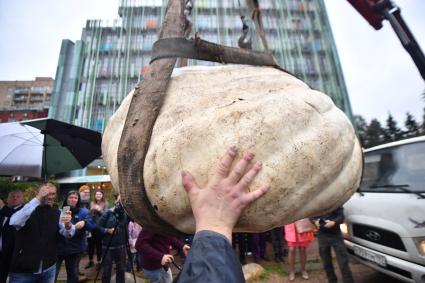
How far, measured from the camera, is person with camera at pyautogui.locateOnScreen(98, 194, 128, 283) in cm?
438

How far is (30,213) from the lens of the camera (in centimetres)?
314

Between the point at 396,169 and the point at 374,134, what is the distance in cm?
2692

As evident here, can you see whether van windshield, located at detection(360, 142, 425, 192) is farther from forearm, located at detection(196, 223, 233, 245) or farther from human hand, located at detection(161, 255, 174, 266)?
forearm, located at detection(196, 223, 233, 245)

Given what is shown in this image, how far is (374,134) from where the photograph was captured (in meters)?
26.3

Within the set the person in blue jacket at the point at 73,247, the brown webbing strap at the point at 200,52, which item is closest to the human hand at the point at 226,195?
Result: the brown webbing strap at the point at 200,52

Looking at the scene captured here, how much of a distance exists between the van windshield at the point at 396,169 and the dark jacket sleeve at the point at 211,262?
2.80m

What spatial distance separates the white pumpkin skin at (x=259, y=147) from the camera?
0.94m

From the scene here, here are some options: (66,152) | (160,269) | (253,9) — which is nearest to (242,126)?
(253,9)

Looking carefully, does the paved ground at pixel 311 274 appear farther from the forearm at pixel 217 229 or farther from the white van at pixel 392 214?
the forearm at pixel 217 229

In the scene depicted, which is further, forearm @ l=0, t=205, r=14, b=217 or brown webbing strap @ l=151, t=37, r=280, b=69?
forearm @ l=0, t=205, r=14, b=217

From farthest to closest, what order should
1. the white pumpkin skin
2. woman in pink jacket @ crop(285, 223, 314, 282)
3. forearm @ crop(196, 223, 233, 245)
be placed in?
1. woman in pink jacket @ crop(285, 223, 314, 282)
2. the white pumpkin skin
3. forearm @ crop(196, 223, 233, 245)

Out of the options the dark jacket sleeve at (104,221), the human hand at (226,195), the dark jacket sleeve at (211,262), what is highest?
the dark jacket sleeve at (104,221)

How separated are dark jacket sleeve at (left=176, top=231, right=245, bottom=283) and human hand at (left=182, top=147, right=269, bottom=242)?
0.04 m

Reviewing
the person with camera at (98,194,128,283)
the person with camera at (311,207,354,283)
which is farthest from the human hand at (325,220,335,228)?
the person with camera at (98,194,128,283)
